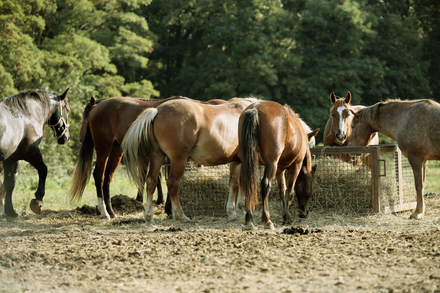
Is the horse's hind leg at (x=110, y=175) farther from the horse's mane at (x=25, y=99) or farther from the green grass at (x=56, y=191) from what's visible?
the horse's mane at (x=25, y=99)

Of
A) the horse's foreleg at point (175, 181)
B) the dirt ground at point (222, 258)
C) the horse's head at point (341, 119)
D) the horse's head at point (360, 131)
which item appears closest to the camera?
the dirt ground at point (222, 258)

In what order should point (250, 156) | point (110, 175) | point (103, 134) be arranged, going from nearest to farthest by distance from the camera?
point (250, 156) < point (103, 134) < point (110, 175)

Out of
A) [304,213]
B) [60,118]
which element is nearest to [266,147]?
[304,213]

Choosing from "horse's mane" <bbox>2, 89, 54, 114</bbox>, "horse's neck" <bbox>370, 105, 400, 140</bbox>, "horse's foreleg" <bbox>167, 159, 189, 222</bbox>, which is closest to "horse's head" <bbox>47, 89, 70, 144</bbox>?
"horse's mane" <bbox>2, 89, 54, 114</bbox>

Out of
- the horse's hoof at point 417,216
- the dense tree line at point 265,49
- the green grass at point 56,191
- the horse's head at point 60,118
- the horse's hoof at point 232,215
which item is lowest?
the green grass at point 56,191

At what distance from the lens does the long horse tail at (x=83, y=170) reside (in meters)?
7.02

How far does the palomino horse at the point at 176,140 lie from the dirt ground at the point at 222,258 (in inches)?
29.6

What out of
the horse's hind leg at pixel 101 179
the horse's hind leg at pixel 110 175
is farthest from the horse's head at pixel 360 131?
the horse's hind leg at pixel 101 179

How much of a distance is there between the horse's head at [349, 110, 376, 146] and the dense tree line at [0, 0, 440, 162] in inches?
513

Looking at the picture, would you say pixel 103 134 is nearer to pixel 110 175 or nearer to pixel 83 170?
pixel 83 170

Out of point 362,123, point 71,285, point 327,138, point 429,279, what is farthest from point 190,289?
point 327,138

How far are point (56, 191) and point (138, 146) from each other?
712 centimetres

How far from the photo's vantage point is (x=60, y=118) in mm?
7762

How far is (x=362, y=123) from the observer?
755cm
